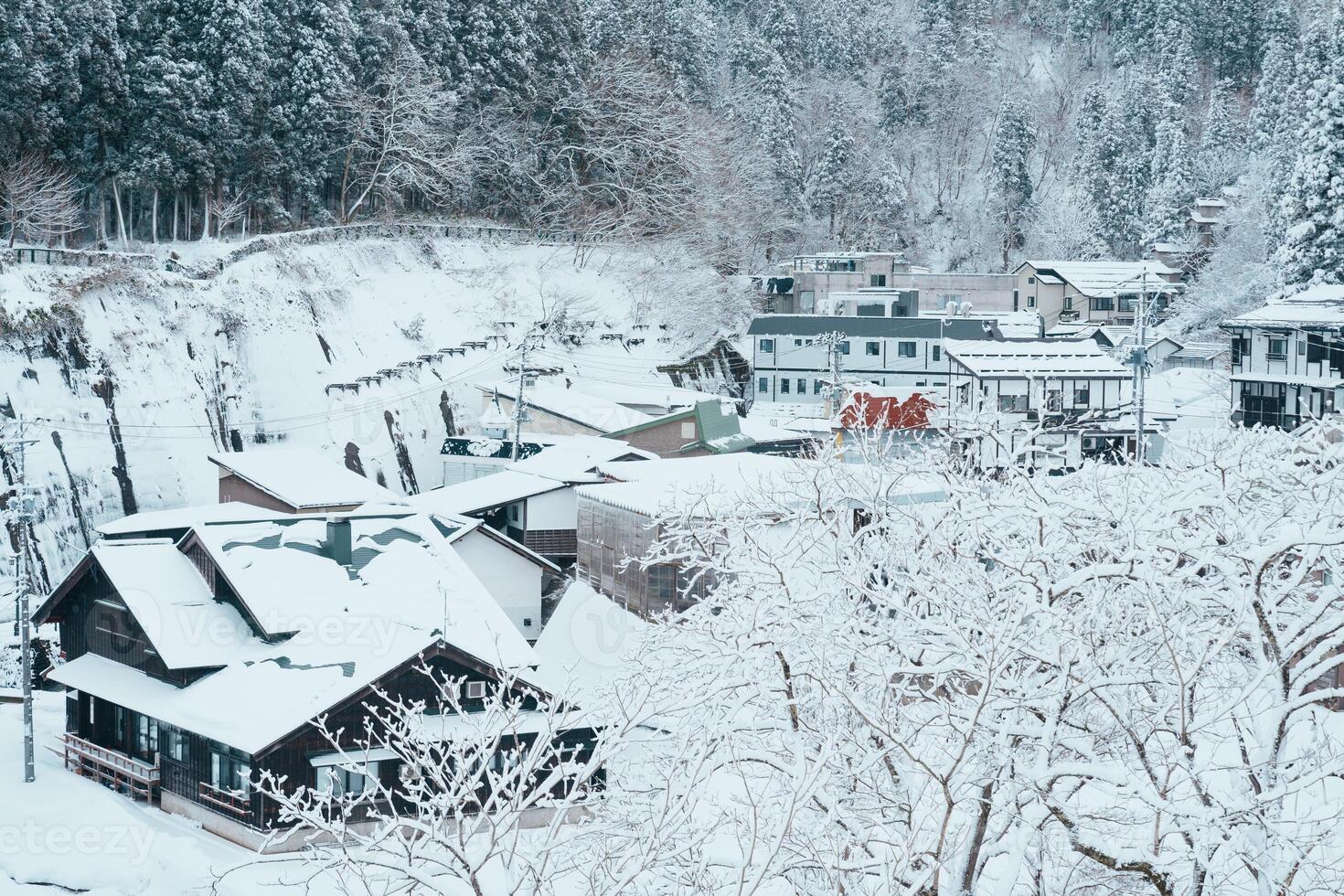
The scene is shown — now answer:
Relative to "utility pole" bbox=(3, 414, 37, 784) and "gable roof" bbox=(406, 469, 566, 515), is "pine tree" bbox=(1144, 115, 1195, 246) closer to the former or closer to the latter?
"gable roof" bbox=(406, 469, 566, 515)

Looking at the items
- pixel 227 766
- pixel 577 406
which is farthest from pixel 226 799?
pixel 577 406

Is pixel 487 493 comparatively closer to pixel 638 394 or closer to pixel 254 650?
pixel 254 650

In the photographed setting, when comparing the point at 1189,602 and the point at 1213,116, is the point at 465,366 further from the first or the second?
the point at 1213,116

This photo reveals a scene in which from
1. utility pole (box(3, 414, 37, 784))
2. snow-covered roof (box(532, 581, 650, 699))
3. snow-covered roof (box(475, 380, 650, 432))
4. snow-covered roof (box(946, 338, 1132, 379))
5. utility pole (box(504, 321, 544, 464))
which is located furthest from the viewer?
snow-covered roof (box(475, 380, 650, 432))

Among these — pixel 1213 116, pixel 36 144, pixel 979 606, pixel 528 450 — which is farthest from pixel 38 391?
pixel 1213 116

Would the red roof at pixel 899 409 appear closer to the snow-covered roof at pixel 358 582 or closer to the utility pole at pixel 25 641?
the snow-covered roof at pixel 358 582

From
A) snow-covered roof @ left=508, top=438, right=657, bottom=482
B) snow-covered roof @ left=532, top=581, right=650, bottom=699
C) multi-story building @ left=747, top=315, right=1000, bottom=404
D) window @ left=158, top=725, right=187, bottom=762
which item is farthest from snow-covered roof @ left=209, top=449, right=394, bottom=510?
multi-story building @ left=747, top=315, right=1000, bottom=404
